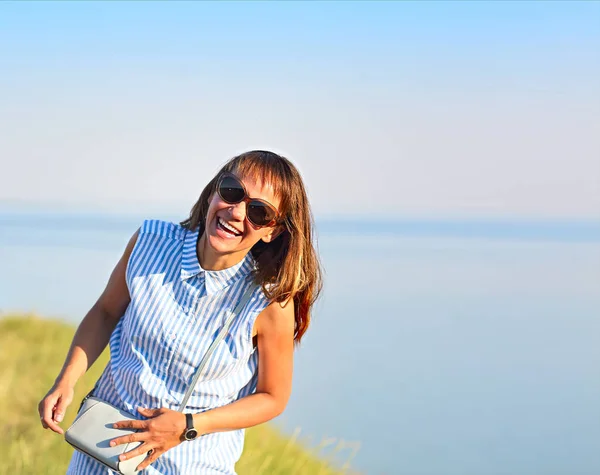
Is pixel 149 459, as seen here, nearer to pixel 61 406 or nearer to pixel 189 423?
pixel 189 423

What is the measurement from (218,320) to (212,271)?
0.48 ft

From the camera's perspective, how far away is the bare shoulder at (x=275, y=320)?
93.6 inches

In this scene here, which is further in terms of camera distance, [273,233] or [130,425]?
[273,233]

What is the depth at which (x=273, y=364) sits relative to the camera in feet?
7.88

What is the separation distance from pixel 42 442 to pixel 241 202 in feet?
11.4

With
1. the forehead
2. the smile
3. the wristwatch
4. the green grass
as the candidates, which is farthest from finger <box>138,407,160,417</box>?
the green grass

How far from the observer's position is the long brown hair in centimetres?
241

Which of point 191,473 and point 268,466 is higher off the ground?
point 191,473

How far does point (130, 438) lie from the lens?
2.36 m

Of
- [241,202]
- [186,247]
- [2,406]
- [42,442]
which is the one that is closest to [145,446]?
[186,247]

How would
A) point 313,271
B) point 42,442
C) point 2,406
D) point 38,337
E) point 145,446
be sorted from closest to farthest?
point 145,446, point 313,271, point 42,442, point 2,406, point 38,337

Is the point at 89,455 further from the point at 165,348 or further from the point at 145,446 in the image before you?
the point at 165,348

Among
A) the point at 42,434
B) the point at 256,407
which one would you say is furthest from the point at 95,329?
the point at 42,434

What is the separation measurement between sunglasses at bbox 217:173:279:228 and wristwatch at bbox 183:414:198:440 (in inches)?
22.9
